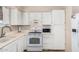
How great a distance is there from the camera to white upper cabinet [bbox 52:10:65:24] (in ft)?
16.6

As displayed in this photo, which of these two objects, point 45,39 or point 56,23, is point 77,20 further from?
point 45,39

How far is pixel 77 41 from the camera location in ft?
13.6

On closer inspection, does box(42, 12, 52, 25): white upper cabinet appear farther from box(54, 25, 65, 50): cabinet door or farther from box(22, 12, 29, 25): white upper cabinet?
box(22, 12, 29, 25): white upper cabinet

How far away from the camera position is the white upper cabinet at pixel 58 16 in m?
5.06

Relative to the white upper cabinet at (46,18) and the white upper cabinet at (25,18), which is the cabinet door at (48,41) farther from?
→ the white upper cabinet at (25,18)

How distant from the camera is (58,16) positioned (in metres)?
5.23

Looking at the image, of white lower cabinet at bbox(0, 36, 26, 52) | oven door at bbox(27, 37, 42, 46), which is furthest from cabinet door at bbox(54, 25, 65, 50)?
white lower cabinet at bbox(0, 36, 26, 52)

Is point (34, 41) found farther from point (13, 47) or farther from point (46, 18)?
point (13, 47)

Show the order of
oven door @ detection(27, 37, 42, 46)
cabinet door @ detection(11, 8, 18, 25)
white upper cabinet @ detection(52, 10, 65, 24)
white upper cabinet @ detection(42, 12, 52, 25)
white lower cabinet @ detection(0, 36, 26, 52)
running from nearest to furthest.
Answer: white lower cabinet @ detection(0, 36, 26, 52) → cabinet door @ detection(11, 8, 18, 25) → oven door @ detection(27, 37, 42, 46) → white upper cabinet @ detection(52, 10, 65, 24) → white upper cabinet @ detection(42, 12, 52, 25)

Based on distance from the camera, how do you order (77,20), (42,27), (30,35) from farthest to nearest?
(42,27) < (30,35) < (77,20)

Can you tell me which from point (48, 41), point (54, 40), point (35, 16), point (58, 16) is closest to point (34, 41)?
point (48, 41)
